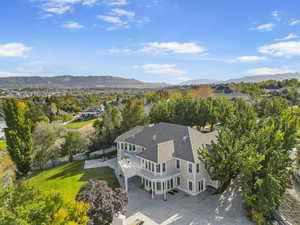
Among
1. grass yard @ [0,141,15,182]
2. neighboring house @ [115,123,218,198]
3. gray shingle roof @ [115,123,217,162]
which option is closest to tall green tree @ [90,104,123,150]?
gray shingle roof @ [115,123,217,162]

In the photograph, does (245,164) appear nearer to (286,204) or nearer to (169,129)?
(286,204)

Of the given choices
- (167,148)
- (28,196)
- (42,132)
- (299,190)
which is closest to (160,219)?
(167,148)

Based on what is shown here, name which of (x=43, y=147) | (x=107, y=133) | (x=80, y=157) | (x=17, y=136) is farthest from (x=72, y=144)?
(x=17, y=136)

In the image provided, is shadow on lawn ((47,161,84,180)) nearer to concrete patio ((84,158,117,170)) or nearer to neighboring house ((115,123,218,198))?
concrete patio ((84,158,117,170))

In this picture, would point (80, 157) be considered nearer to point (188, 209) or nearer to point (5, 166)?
point (5, 166)

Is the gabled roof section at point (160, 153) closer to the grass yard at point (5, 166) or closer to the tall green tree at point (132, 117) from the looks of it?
the tall green tree at point (132, 117)
